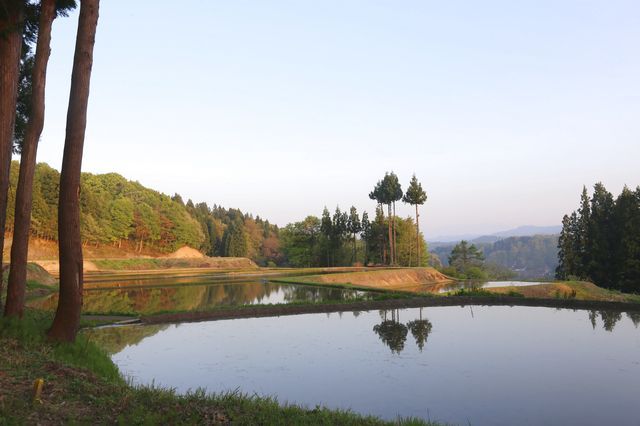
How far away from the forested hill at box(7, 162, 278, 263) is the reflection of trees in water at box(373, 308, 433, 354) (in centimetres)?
6221

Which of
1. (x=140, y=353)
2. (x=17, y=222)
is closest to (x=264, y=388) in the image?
(x=140, y=353)

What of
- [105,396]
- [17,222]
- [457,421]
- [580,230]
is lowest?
[457,421]

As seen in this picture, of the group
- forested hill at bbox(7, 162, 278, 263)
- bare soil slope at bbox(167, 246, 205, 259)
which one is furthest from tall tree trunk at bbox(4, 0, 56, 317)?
bare soil slope at bbox(167, 246, 205, 259)

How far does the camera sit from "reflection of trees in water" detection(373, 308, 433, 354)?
629 inches

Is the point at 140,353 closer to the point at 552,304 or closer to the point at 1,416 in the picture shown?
the point at 1,416

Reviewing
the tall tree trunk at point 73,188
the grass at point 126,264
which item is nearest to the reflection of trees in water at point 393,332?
the tall tree trunk at point 73,188

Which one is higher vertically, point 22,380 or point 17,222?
point 17,222

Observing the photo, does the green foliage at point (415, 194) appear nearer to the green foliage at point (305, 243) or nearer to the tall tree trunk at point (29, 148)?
the green foliage at point (305, 243)

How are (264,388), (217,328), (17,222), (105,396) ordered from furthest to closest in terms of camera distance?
(217,328)
(17,222)
(264,388)
(105,396)

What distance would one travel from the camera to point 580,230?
60.5 m

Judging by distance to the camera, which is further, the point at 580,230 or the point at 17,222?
→ the point at 580,230

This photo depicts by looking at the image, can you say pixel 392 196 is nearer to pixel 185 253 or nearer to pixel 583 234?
pixel 583 234

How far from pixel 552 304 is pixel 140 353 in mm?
23883

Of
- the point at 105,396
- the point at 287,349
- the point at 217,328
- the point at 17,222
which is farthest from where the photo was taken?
the point at 217,328
